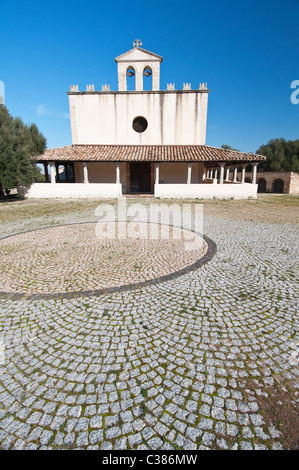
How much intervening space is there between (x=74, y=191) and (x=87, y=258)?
49.1 ft

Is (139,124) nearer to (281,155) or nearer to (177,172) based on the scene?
(177,172)

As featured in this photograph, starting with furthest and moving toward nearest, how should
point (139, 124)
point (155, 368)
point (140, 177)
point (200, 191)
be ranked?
point (140, 177)
point (139, 124)
point (200, 191)
point (155, 368)

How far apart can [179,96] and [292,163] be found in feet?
106

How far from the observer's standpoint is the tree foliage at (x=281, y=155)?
140 ft

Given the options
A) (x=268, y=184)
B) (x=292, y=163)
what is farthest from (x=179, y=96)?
(x=292, y=163)

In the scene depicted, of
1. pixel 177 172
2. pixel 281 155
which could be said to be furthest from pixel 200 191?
pixel 281 155

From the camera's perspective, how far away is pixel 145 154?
20.0 metres

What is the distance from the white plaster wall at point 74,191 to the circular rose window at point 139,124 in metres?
7.65

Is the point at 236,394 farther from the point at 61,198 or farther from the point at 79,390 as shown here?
the point at 61,198

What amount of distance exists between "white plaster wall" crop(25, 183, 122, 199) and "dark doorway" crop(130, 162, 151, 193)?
472cm

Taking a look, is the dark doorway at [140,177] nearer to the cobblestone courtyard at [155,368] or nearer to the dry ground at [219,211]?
the dry ground at [219,211]

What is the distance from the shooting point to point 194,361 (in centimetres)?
227

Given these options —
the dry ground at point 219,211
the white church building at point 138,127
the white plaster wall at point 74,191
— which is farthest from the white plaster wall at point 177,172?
the dry ground at point 219,211

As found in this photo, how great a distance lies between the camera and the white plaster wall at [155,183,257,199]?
18.5m
